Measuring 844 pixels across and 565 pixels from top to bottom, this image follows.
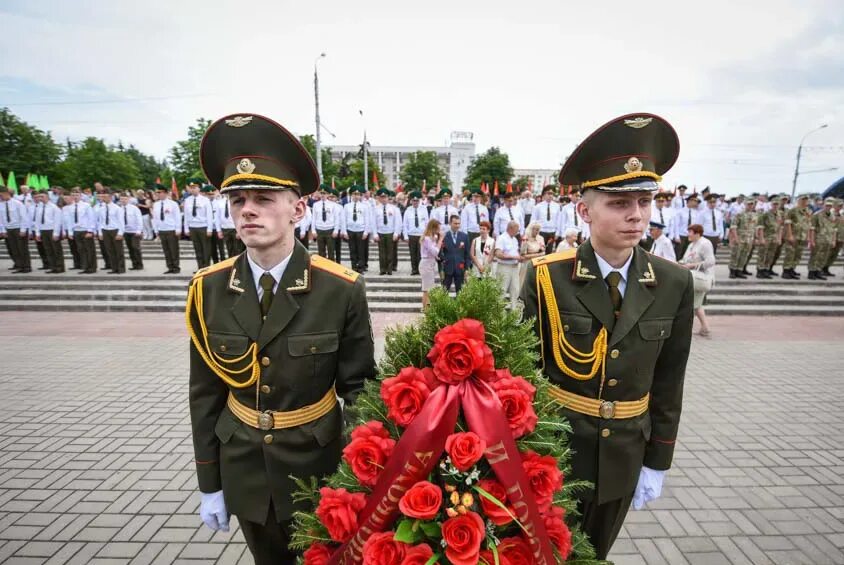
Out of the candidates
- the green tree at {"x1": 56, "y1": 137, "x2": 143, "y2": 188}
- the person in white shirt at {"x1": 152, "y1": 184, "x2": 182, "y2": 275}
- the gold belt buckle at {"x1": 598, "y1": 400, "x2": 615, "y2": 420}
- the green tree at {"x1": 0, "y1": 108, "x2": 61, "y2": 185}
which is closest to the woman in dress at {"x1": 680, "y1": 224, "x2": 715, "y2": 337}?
the gold belt buckle at {"x1": 598, "y1": 400, "x2": 615, "y2": 420}

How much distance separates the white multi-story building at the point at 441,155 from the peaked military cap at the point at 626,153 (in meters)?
90.9

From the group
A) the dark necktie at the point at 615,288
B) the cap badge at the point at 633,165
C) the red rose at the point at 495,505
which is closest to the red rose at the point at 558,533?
the red rose at the point at 495,505

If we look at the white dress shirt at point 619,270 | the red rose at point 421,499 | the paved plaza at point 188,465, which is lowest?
the paved plaza at point 188,465

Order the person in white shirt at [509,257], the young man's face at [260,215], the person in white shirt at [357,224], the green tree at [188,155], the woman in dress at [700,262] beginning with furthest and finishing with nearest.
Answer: the green tree at [188,155]
the person in white shirt at [357,224]
the person in white shirt at [509,257]
the woman in dress at [700,262]
the young man's face at [260,215]

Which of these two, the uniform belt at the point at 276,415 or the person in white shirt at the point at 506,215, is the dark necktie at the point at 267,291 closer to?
the uniform belt at the point at 276,415

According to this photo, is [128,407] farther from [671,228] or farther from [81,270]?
[671,228]

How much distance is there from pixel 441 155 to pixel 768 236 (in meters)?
112

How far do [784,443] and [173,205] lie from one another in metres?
13.7

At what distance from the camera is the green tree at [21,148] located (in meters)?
36.9

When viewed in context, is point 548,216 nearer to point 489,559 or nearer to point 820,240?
point 820,240

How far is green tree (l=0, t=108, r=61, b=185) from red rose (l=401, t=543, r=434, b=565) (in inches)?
1856

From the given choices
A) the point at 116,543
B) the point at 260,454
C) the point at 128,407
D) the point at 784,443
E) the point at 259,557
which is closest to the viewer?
the point at 260,454

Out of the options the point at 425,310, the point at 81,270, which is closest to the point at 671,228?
the point at 425,310

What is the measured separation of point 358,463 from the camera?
1.38 m
